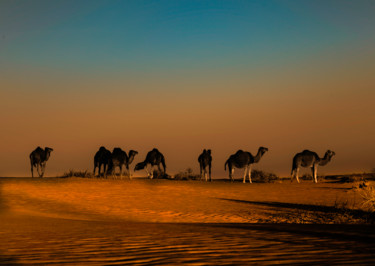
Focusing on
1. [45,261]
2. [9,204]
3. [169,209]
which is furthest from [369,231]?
[9,204]

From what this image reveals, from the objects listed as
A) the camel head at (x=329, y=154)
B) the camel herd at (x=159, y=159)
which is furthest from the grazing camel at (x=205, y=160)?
the camel head at (x=329, y=154)

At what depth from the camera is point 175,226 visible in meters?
11.4

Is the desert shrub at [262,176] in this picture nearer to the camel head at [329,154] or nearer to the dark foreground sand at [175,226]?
the camel head at [329,154]

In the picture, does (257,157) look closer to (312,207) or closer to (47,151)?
(312,207)

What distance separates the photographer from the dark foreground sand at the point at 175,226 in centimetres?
675

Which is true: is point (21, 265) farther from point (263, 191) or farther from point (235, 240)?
point (263, 191)

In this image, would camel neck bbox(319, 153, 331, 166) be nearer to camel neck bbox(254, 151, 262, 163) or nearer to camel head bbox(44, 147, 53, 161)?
camel neck bbox(254, 151, 262, 163)

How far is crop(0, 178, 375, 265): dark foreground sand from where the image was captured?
6.75 m

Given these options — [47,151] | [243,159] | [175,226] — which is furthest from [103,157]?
[175,226]

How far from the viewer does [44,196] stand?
72.0 feet

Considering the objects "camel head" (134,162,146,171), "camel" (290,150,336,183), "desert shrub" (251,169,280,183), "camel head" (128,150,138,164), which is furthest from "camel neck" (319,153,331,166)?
"camel head" (128,150,138,164)

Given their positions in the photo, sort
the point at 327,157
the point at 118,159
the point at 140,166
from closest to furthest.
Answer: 1. the point at 118,159
2. the point at 327,157
3. the point at 140,166

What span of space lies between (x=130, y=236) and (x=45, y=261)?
256cm

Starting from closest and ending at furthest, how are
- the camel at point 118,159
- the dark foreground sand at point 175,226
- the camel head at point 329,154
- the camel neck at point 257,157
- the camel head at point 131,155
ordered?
the dark foreground sand at point 175,226 → the camel at point 118,159 → the camel neck at point 257,157 → the camel head at point 131,155 → the camel head at point 329,154
